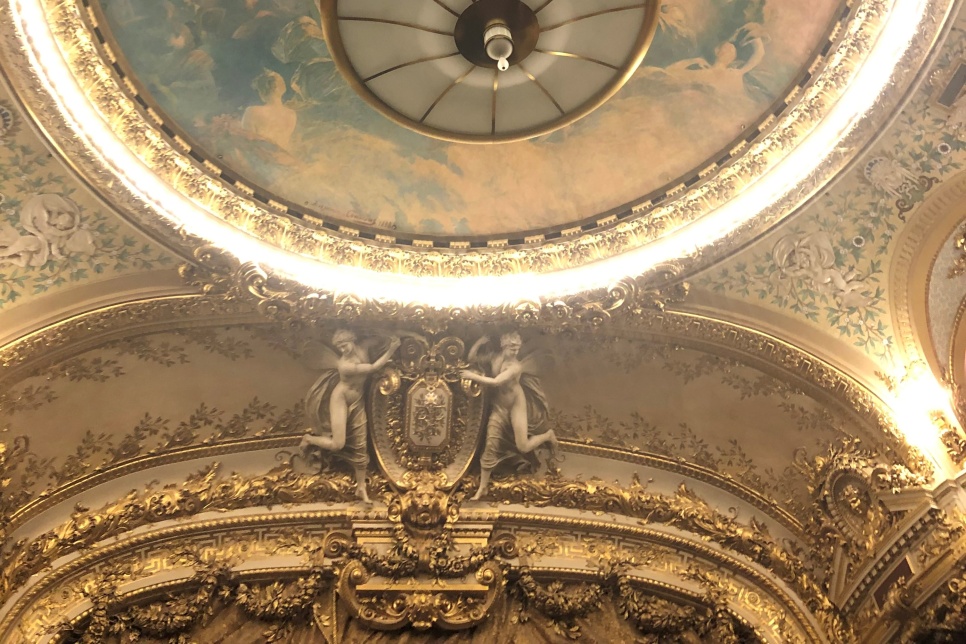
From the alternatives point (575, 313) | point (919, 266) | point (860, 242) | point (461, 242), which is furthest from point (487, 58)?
point (919, 266)

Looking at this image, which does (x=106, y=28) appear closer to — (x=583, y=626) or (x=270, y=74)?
(x=270, y=74)

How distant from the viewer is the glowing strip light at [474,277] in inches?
259

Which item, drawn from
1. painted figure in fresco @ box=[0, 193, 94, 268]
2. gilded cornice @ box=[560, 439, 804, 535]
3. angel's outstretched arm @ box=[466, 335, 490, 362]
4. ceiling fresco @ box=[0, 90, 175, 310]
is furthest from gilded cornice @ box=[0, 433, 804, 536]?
painted figure in fresco @ box=[0, 193, 94, 268]

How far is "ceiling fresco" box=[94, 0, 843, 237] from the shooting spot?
716 cm

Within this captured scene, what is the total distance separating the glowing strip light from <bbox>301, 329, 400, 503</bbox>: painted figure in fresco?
0.51 m

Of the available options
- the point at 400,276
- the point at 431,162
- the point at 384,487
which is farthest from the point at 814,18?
the point at 384,487

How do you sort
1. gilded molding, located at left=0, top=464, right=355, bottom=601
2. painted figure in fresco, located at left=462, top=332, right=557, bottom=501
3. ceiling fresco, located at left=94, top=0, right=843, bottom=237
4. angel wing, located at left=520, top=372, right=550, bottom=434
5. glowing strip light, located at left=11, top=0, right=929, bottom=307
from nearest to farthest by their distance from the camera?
glowing strip light, located at left=11, top=0, right=929, bottom=307 → ceiling fresco, located at left=94, top=0, right=843, bottom=237 → gilded molding, located at left=0, top=464, right=355, bottom=601 → painted figure in fresco, located at left=462, top=332, right=557, bottom=501 → angel wing, located at left=520, top=372, right=550, bottom=434

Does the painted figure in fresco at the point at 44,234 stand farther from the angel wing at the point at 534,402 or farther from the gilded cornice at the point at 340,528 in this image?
the angel wing at the point at 534,402

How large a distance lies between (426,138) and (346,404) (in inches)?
98.8

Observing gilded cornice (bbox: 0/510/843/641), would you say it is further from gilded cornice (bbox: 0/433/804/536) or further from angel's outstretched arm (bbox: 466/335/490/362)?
angel's outstretched arm (bbox: 466/335/490/362)

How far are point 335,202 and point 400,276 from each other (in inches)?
35.9

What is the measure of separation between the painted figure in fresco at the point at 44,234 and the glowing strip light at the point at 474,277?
55 cm

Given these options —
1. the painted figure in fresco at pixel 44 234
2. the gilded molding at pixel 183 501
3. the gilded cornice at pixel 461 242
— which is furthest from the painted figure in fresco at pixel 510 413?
the painted figure in fresco at pixel 44 234

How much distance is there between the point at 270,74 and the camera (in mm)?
7473
